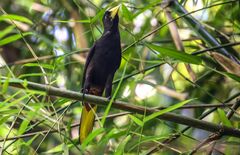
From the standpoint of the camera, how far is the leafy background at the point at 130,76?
46.4 inches

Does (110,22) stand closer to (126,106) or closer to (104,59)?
(104,59)

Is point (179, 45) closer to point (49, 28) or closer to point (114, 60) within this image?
point (114, 60)

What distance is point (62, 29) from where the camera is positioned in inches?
95.1

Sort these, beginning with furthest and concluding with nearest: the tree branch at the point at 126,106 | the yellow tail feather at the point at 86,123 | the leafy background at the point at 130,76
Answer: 1. the yellow tail feather at the point at 86,123
2. the leafy background at the point at 130,76
3. the tree branch at the point at 126,106

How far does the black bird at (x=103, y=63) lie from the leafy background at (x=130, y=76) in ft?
0.13

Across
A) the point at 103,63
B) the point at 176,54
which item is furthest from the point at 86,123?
the point at 176,54

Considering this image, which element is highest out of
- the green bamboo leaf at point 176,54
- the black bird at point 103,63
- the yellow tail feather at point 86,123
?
the green bamboo leaf at point 176,54

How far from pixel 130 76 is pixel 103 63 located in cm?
20

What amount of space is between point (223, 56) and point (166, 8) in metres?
0.32

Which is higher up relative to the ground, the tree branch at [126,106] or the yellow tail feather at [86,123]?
the tree branch at [126,106]

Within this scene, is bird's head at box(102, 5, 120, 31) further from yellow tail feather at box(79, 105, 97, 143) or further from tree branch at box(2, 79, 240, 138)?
tree branch at box(2, 79, 240, 138)

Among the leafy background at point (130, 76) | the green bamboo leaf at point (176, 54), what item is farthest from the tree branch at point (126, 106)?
the green bamboo leaf at point (176, 54)

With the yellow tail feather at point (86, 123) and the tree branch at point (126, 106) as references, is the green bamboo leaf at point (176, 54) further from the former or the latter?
the yellow tail feather at point (86, 123)

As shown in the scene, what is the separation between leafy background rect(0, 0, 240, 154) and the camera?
3.87 ft
